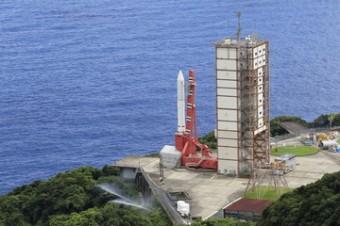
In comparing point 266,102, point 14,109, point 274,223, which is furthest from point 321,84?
point 274,223

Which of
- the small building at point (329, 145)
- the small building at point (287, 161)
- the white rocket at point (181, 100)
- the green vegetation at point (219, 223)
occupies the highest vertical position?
the white rocket at point (181, 100)

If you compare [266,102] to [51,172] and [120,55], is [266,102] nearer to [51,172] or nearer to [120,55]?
[51,172]

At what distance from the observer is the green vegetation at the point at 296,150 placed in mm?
117506

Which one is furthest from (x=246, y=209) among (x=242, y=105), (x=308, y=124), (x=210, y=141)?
(x=308, y=124)

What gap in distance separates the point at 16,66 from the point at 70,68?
984 centimetres

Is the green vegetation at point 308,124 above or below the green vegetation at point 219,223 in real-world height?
above

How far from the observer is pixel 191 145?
382 feet

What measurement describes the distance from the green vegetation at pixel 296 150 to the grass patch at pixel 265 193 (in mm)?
11326

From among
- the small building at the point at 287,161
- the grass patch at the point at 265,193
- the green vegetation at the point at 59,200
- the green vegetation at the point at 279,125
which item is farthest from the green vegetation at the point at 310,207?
the green vegetation at the point at 279,125

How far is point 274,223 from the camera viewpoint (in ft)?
263

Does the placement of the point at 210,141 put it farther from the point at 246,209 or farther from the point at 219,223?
the point at 219,223

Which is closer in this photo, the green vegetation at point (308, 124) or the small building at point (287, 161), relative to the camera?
the small building at point (287, 161)

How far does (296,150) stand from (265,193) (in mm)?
14162

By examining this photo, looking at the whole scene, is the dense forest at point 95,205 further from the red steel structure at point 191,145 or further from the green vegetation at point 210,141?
the green vegetation at point 210,141
